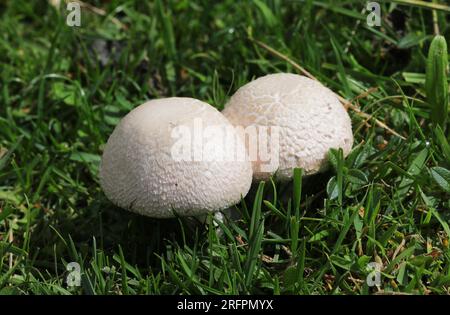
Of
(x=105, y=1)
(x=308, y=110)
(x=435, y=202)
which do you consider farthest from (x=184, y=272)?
(x=105, y=1)

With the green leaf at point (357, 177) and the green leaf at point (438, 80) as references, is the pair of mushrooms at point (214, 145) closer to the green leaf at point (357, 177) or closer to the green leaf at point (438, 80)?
the green leaf at point (357, 177)

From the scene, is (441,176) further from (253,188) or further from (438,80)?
(253,188)

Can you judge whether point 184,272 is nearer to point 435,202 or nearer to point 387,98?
point 435,202

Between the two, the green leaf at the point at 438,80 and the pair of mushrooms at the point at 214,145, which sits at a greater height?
the green leaf at the point at 438,80

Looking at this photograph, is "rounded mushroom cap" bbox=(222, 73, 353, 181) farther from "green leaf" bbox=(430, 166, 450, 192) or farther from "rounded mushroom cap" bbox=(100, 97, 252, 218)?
"green leaf" bbox=(430, 166, 450, 192)

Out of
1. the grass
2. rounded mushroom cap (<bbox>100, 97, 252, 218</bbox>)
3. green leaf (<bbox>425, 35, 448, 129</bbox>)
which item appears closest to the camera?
rounded mushroom cap (<bbox>100, 97, 252, 218</bbox>)

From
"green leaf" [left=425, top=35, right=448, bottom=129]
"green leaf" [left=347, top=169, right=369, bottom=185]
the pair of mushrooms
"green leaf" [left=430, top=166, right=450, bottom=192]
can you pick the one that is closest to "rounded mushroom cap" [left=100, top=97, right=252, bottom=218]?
the pair of mushrooms

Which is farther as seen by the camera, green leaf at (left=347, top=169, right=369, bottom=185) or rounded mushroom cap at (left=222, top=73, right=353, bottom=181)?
green leaf at (left=347, top=169, right=369, bottom=185)

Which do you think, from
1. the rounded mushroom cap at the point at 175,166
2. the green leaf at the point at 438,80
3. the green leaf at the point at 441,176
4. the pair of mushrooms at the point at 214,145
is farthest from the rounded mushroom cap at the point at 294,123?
the green leaf at the point at 438,80
